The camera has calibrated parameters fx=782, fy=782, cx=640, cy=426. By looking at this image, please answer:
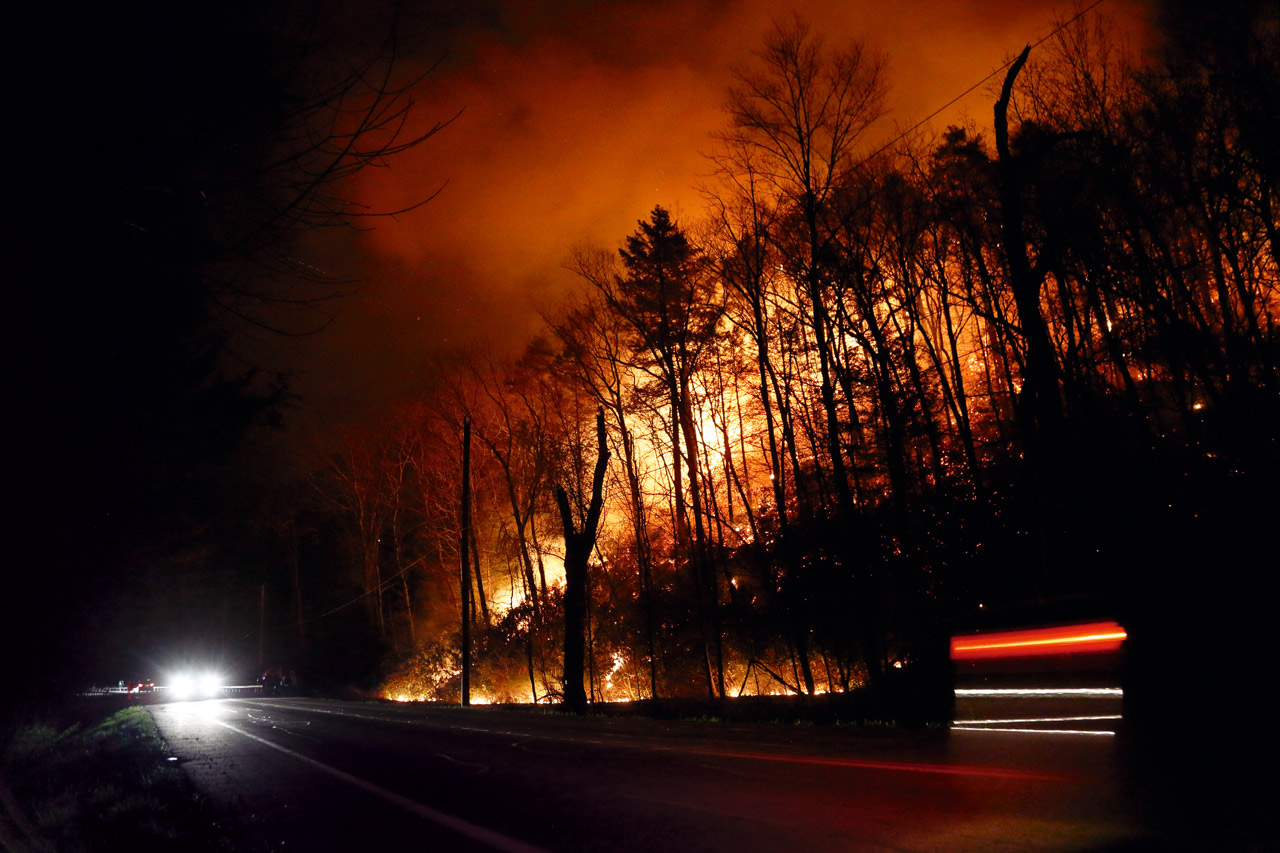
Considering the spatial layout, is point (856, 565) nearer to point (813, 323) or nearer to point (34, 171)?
point (813, 323)

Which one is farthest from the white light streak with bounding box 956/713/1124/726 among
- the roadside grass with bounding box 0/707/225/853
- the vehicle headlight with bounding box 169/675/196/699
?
the vehicle headlight with bounding box 169/675/196/699

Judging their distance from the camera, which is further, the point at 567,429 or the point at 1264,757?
the point at 567,429

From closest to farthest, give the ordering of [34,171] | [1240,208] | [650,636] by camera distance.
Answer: [34,171] → [1240,208] → [650,636]

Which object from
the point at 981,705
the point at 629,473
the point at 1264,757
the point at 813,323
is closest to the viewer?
the point at 1264,757

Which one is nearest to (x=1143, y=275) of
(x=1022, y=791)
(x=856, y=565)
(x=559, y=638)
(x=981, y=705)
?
(x=856, y=565)

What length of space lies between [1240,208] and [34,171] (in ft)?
61.5

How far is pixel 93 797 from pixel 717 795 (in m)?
7.44

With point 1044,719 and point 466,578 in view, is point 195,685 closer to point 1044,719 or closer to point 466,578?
point 466,578

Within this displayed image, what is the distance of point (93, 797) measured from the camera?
8992 mm

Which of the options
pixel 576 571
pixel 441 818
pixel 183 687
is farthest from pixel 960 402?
pixel 183 687

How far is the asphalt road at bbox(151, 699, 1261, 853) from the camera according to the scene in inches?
187

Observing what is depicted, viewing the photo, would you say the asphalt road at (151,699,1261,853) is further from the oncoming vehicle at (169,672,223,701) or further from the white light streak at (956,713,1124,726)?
the oncoming vehicle at (169,672,223,701)

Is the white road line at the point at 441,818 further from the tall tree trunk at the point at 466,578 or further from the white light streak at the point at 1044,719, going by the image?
the tall tree trunk at the point at 466,578

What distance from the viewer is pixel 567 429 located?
29.8 m
